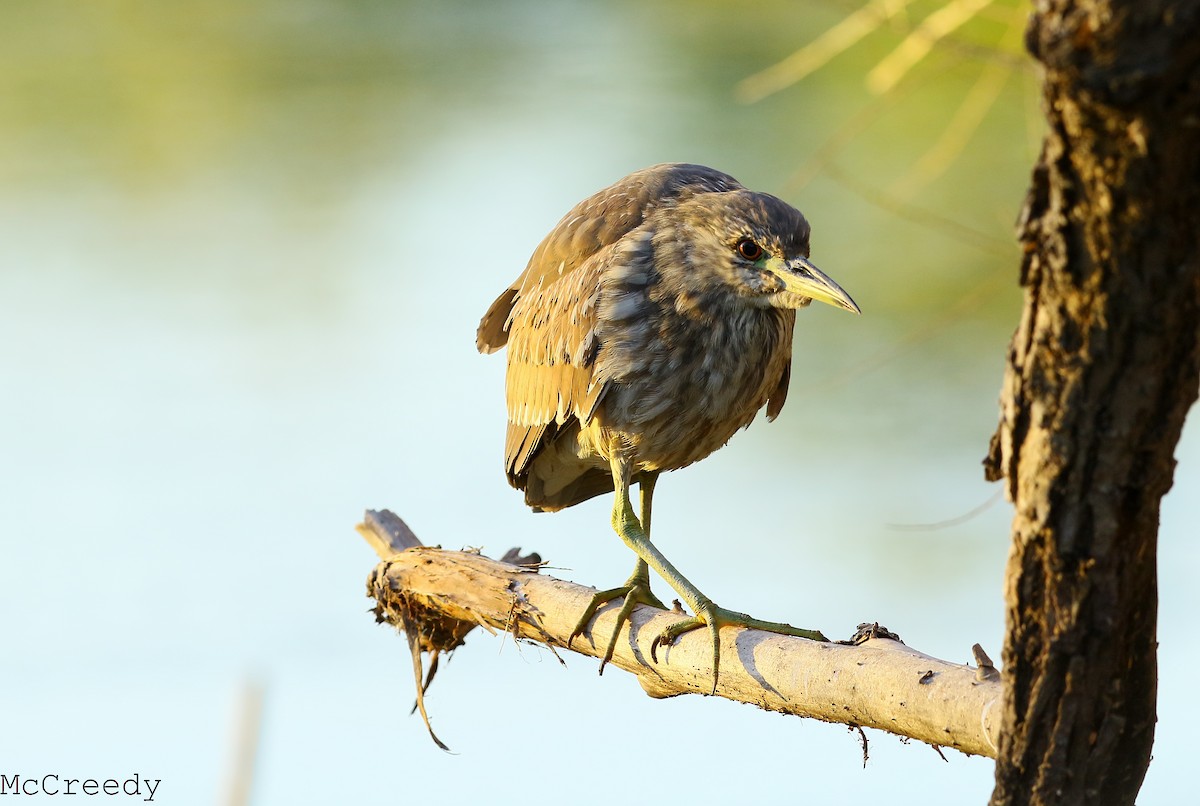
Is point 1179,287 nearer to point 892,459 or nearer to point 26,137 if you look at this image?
point 892,459

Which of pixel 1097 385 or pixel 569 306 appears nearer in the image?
pixel 1097 385

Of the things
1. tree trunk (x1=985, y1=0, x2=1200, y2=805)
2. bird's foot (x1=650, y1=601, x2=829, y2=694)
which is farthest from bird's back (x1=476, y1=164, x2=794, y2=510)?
tree trunk (x1=985, y1=0, x2=1200, y2=805)

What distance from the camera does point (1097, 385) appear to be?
58.6 inches

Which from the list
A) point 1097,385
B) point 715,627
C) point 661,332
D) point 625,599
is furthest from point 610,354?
point 1097,385

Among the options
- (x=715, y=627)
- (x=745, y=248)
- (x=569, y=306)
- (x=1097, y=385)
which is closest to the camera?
(x=1097, y=385)

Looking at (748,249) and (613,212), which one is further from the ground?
(613,212)

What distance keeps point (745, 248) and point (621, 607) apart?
0.78 metres

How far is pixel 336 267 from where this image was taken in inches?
431

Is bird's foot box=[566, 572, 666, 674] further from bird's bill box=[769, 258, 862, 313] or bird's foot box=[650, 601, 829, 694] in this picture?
bird's bill box=[769, 258, 862, 313]

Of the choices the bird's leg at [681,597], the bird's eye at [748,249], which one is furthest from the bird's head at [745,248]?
the bird's leg at [681,597]

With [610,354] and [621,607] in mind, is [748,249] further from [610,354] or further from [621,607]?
[621,607]

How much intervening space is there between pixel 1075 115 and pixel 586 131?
36.6 feet

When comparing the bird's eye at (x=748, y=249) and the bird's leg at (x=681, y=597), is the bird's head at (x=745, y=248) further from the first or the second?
the bird's leg at (x=681, y=597)

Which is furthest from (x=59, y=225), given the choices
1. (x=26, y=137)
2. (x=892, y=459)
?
(x=892, y=459)
